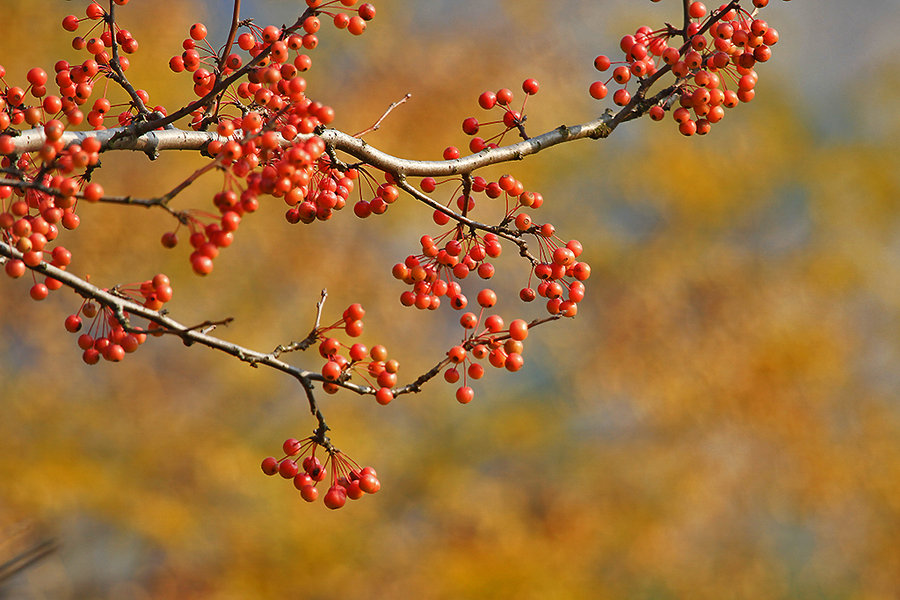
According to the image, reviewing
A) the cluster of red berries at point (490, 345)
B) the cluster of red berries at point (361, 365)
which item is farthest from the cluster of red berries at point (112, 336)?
the cluster of red berries at point (490, 345)

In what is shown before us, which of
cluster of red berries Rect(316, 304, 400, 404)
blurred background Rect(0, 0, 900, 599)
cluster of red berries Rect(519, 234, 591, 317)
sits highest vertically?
blurred background Rect(0, 0, 900, 599)

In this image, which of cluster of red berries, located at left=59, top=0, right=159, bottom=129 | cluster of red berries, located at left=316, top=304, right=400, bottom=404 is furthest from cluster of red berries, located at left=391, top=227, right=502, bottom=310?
cluster of red berries, located at left=59, top=0, right=159, bottom=129

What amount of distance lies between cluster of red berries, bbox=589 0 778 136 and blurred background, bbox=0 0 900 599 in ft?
20.5

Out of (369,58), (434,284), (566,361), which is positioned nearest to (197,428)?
(566,361)

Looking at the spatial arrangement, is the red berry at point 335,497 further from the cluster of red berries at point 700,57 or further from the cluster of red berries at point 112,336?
the cluster of red berries at point 700,57

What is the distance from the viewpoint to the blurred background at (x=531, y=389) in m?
8.73

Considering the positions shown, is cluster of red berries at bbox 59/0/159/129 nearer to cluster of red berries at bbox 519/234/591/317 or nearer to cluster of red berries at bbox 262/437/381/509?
cluster of red berries at bbox 262/437/381/509

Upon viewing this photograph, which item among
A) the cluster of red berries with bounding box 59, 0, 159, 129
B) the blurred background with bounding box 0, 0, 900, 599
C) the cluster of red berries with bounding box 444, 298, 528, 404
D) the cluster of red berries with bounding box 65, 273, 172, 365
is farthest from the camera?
the blurred background with bounding box 0, 0, 900, 599

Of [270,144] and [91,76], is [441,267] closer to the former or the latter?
[270,144]

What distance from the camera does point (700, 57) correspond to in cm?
208

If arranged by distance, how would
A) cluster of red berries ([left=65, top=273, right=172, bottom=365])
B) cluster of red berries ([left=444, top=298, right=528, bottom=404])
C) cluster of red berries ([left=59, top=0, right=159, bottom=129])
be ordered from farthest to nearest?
cluster of red berries ([left=59, top=0, right=159, bottom=129])
cluster of red berries ([left=444, top=298, right=528, bottom=404])
cluster of red berries ([left=65, top=273, right=172, bottom=365])

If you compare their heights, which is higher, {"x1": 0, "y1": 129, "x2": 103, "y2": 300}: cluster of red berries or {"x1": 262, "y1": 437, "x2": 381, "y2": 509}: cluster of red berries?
{"x1": 0, "y1": 129, "x2": 103, "y2": 300}: cluster of red berries

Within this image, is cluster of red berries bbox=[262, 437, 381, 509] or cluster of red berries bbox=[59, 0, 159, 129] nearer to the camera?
cluster of red berries bbox=[262, 437, 381, 509]

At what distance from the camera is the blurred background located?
873 cm
